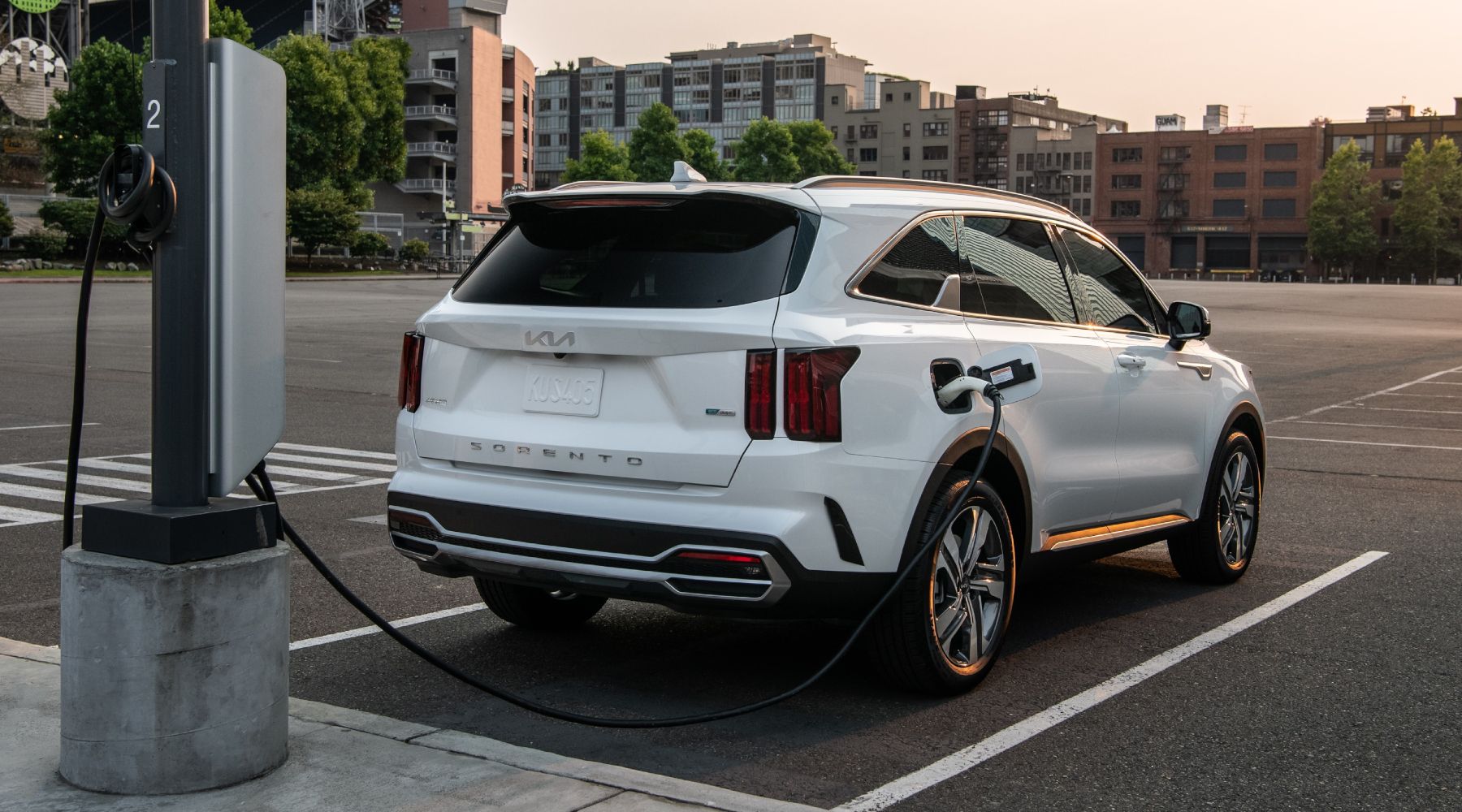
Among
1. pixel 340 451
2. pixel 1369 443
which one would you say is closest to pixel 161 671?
pixel 340 451

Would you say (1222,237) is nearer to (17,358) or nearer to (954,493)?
(17,358)

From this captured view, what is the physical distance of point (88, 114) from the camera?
72438 mm

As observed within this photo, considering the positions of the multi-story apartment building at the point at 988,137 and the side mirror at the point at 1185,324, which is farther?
the multi-story apartment building at the point at 988,137

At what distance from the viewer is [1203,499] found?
7.26 metres

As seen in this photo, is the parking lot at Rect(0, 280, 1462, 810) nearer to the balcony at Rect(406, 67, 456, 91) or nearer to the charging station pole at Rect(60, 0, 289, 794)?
the charging station pole at Rect(60, 0, 289, 794)

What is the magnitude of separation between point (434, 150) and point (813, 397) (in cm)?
11083

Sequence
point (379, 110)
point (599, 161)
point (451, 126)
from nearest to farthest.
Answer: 1. point (379, 110)
2. point (451, 126)
3. point (599, 161)

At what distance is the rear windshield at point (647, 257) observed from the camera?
499cm

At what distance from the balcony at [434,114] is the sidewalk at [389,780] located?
111m

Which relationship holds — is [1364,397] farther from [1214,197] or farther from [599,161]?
[1214,197]

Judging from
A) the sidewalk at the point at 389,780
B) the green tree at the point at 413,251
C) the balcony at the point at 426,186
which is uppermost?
the balcony at the point at 426,186

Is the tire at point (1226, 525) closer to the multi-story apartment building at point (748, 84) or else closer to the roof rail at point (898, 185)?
the roof rail at point (898, 185)

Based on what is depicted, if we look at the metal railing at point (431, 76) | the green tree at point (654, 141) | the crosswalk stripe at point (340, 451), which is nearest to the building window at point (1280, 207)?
the green tree at point (654, 141)

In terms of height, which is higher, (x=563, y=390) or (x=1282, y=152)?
(x=1282, y=152)
